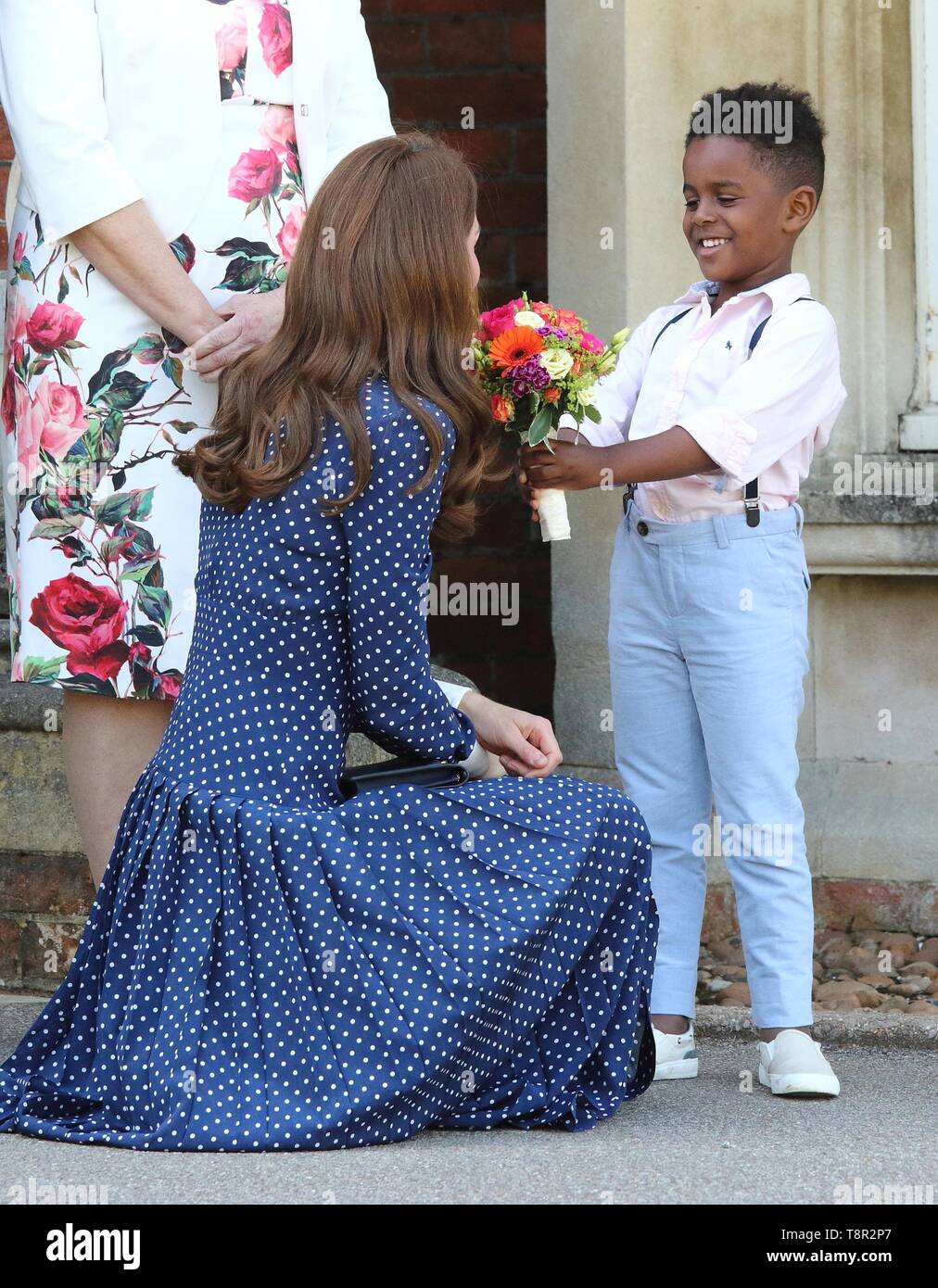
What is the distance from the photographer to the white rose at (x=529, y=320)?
119 inches

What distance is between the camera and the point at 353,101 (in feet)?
10.5

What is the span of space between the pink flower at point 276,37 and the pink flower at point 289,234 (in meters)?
0.23

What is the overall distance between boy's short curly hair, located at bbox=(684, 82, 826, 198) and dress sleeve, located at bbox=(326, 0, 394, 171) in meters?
0.56

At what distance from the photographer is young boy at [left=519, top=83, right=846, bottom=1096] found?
122 inches

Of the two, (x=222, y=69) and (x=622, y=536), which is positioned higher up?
(x=222, y=69)

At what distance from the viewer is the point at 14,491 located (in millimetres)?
3043

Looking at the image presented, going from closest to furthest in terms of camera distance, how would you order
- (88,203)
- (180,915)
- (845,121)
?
1. (180,915)
2. (88,203)
3. (845,121)

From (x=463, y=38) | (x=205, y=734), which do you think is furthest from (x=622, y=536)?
(x=463, y=38)

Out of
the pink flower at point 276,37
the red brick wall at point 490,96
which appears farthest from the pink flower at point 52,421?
the red brick wall at point 490,96

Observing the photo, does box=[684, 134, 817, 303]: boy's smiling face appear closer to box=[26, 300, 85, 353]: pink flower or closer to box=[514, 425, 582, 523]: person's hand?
box=[514, 425, 582, 523]: person's hand

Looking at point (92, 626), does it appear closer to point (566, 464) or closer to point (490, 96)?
point (566, 464)

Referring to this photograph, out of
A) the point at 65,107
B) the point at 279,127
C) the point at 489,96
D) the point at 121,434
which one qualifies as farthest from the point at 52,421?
the point at 489,96

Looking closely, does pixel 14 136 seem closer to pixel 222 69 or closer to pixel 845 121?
pixel 222 69

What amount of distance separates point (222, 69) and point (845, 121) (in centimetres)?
176
